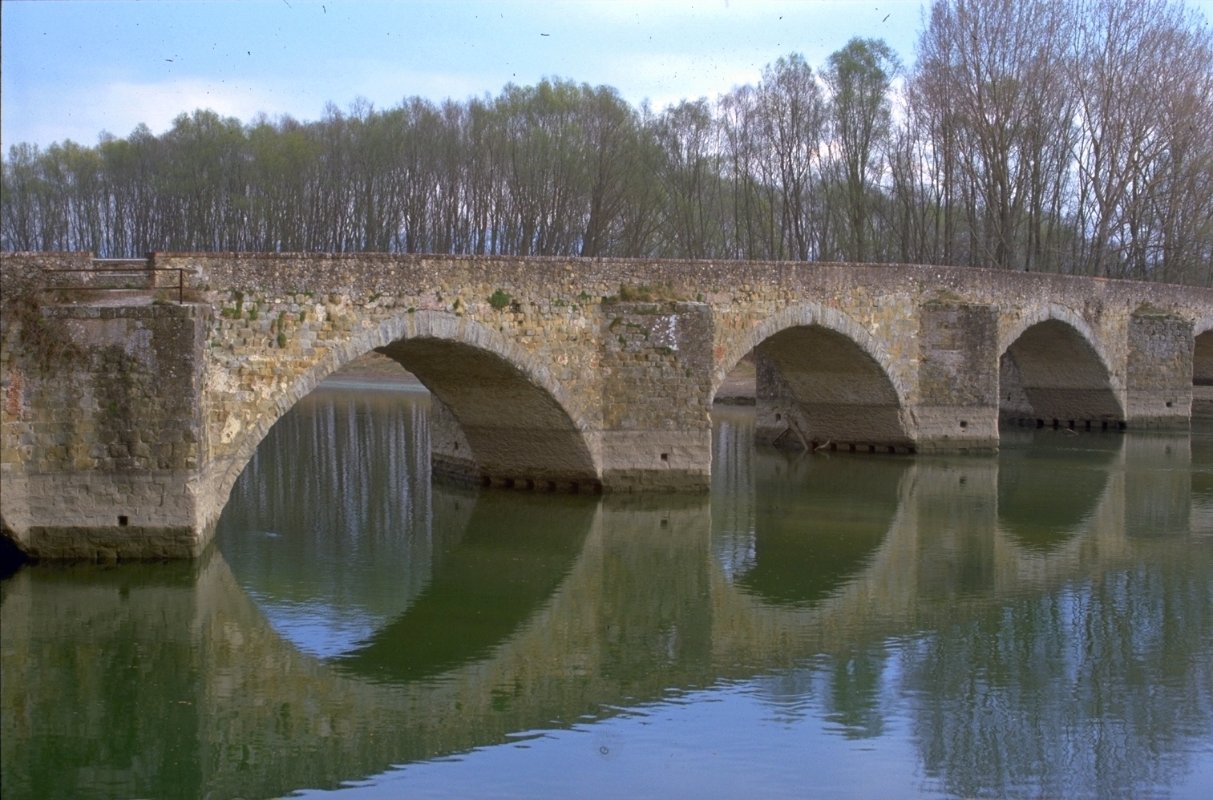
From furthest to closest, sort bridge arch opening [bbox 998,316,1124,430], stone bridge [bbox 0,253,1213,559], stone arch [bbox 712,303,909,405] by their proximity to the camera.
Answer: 1. bridge arch opening [bbox 998,316,1124,430]
2. stone arch [bbox 712,303,909,405]
3. stone bridge [bbox 0,253,1213,559]

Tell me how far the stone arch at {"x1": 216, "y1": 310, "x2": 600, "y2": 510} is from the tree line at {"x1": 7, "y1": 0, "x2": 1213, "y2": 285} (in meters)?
15.0

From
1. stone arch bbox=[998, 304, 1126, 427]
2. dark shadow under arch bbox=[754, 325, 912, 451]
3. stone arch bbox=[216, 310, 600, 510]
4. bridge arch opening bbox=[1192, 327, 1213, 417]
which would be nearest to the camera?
stone arch bbox=[216, 310, 600, 510]

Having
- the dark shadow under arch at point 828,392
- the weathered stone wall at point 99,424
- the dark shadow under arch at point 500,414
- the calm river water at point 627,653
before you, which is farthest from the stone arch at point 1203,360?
the weathered stone wall at point 99,424

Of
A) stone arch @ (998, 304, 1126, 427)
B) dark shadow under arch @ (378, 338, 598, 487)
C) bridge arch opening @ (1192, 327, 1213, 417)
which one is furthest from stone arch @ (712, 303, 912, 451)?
bridge arch opening @ (1192, 327, 1213, 417)

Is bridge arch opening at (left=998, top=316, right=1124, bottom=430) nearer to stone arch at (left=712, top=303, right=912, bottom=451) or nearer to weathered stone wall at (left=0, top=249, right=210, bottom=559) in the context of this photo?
stone arch at (left=712, top=303, right=912, bottom=451)

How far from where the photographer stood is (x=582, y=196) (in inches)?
1292

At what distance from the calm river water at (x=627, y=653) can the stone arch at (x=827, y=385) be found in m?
2.63

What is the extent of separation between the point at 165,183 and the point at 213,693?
28.9 m

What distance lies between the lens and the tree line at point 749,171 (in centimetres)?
2789

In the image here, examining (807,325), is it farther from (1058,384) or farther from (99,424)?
(1058,384)

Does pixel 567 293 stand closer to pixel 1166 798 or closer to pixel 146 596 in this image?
pixel 146 596

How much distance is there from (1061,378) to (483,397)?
13.3 metres

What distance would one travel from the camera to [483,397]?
14844 mm

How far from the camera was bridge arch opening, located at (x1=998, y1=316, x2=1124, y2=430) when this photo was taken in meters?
23.6
